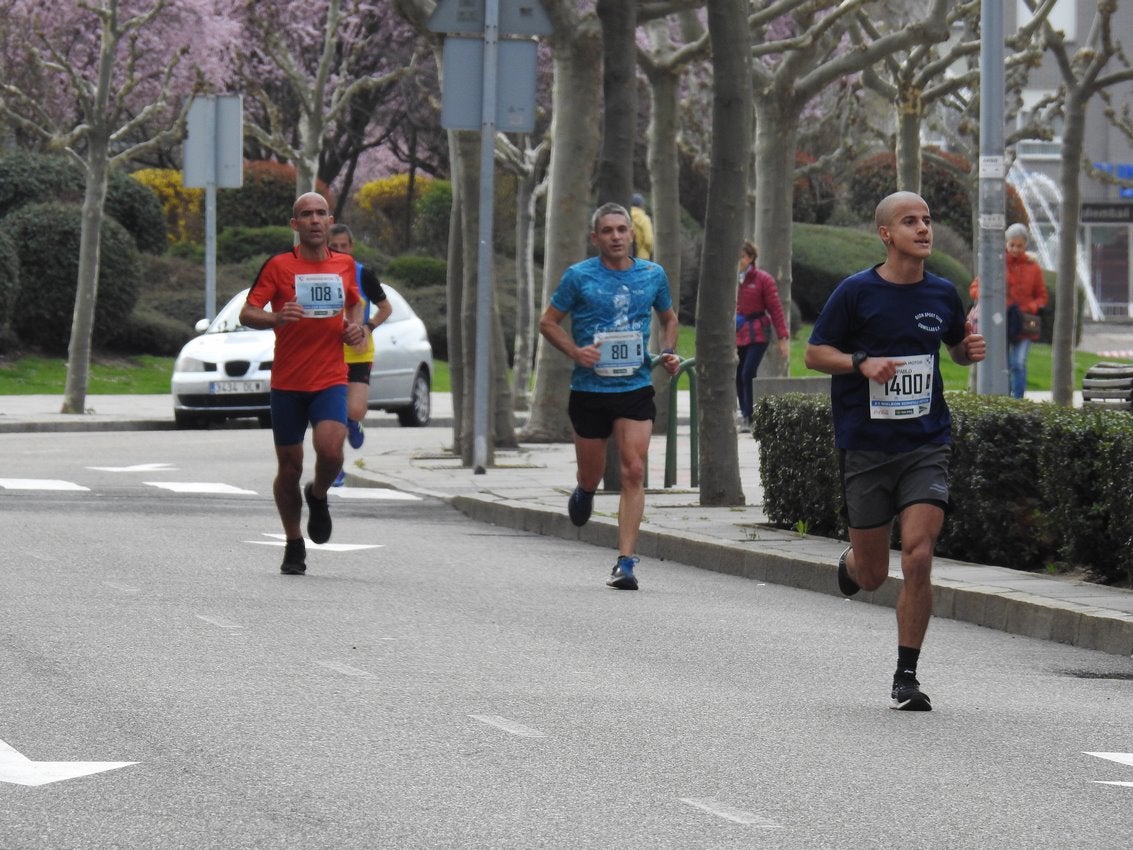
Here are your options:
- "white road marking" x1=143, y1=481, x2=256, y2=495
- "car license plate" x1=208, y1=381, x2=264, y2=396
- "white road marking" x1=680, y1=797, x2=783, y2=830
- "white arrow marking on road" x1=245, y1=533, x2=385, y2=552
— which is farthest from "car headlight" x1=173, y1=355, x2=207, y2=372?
"white road marking" x1=680, y1=797, x2=783, y2=830

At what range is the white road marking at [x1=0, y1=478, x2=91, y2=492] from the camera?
16594mm

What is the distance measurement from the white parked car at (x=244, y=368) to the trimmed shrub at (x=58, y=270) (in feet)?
28.8

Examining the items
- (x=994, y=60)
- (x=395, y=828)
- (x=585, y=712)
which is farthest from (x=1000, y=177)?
(x=395, y=828)

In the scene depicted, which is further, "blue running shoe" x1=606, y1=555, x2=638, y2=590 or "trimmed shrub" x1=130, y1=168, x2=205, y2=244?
"trimmed shrub" x1=130, y1=168, x2=205, y2=244

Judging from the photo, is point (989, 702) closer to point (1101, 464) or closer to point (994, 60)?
point (1101, 464)

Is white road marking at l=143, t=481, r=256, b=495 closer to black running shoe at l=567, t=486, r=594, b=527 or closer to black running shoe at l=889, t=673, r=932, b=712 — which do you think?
black running shoe at l=567, t=486, r=594, b=527

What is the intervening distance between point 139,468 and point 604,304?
8031 mm

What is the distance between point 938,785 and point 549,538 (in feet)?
26.1

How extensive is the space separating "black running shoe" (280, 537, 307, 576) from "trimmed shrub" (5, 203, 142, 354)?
22626 mm

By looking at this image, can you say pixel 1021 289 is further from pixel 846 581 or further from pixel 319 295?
pixel 846 581

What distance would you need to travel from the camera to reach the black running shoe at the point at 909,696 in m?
7.72

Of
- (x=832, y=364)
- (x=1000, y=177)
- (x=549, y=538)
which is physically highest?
(x=1000, y=177)

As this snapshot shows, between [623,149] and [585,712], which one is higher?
[623,149]

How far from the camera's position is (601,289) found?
11719 mm
